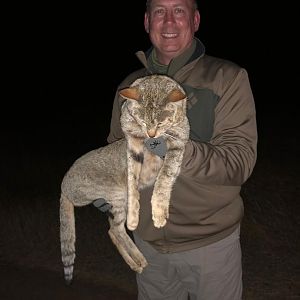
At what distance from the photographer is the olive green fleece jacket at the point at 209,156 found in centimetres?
289

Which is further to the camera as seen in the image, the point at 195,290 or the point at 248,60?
the point at 248,60

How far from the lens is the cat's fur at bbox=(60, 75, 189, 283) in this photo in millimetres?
2988

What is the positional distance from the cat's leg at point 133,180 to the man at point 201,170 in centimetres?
17

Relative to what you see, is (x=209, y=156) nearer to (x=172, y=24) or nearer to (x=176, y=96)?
(x=176, y=96)

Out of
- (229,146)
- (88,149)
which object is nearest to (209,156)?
(229,146)

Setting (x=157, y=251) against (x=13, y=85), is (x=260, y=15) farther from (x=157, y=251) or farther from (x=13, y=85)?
(x=157, y=251)

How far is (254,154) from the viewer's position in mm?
3064

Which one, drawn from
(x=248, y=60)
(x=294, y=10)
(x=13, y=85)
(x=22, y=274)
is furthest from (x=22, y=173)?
(x=294, y=10)

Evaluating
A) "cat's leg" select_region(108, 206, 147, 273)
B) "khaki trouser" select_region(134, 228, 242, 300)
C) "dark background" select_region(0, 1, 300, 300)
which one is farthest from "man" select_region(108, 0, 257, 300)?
→ "dark background" select_region(0, 1, 300, 300)

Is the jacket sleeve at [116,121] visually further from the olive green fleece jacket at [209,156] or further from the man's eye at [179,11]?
the man's eye at [179,11]

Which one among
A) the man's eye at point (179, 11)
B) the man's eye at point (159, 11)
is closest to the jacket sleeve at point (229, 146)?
the man's eye at point (179, 11)

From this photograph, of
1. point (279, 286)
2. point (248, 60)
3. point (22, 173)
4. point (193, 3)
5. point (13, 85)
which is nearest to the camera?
point (193, 3)

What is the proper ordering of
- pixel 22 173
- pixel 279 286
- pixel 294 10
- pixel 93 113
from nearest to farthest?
pixel 279 286, pixel 22 173, pixel 93 113, pixel 294 10

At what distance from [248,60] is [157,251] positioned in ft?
81.4
